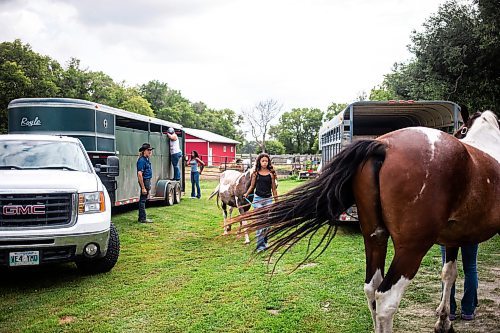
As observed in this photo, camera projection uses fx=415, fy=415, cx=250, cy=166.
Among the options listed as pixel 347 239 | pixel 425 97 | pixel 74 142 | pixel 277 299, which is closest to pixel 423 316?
pixel 277 299

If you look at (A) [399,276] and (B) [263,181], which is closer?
(A) [399,276]

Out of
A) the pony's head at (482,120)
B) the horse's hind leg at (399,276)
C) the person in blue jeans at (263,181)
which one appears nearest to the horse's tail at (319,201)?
the horse's hind leg at (399,276)

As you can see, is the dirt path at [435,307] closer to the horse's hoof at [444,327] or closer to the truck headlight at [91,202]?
the horse's hoof at [444,327]

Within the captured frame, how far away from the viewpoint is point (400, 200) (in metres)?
2.94

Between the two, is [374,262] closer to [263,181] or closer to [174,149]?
[263,181]

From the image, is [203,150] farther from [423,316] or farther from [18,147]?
[423,316]

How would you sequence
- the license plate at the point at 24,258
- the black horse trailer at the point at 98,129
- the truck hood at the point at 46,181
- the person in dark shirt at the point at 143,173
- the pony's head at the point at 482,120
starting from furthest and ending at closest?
1. the person in dark shirt at the point at 143,173
2. the black horse trailer at the point at 98,129
3. the truck hood at the point at 46,181
4. the license plate at the point at 24,258
5. the pony's head at the point at 482,120

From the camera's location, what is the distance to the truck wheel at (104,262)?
5.95 m

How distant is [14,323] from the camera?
417 centimetres

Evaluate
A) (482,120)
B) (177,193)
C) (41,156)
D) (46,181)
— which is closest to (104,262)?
(46,181)

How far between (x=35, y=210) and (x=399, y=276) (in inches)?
170

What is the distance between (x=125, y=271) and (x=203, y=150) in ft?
116

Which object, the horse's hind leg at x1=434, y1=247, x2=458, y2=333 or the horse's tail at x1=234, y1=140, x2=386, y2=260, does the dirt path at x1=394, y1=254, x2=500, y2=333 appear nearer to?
the horse's hind leg at x1=434, y1=247, x2=458, y2=333

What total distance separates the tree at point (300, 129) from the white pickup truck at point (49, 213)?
50.5 meters
